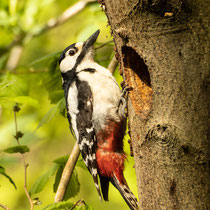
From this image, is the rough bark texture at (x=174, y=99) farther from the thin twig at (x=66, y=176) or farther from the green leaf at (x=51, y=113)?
the green leaf at (x=51, y=113)

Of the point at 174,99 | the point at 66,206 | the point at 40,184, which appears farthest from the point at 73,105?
the point at 174,99

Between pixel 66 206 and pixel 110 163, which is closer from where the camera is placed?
pixel 66 206

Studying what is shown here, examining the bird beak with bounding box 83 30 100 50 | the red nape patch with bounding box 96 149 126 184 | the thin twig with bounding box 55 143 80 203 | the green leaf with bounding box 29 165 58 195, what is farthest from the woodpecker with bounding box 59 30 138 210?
the green leaf with bounding box 29 165 58 195

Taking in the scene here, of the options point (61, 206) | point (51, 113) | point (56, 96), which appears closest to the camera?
point (61, 206)

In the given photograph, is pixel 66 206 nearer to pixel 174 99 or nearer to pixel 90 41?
pixel 174 99

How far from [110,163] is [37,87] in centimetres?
111

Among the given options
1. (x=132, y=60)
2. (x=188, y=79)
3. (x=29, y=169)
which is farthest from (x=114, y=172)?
(x=29, y=169)

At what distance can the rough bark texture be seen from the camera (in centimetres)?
200

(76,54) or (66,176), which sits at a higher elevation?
(76,54)

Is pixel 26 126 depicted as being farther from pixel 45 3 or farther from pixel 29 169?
pixel 29 169

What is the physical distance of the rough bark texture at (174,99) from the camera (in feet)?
6.55

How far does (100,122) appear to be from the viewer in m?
3.71

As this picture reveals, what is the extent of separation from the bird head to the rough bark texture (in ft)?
5.58

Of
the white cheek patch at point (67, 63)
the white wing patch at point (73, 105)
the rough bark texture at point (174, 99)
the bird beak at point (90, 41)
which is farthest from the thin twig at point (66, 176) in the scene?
the bird beak at point (90, 41)
